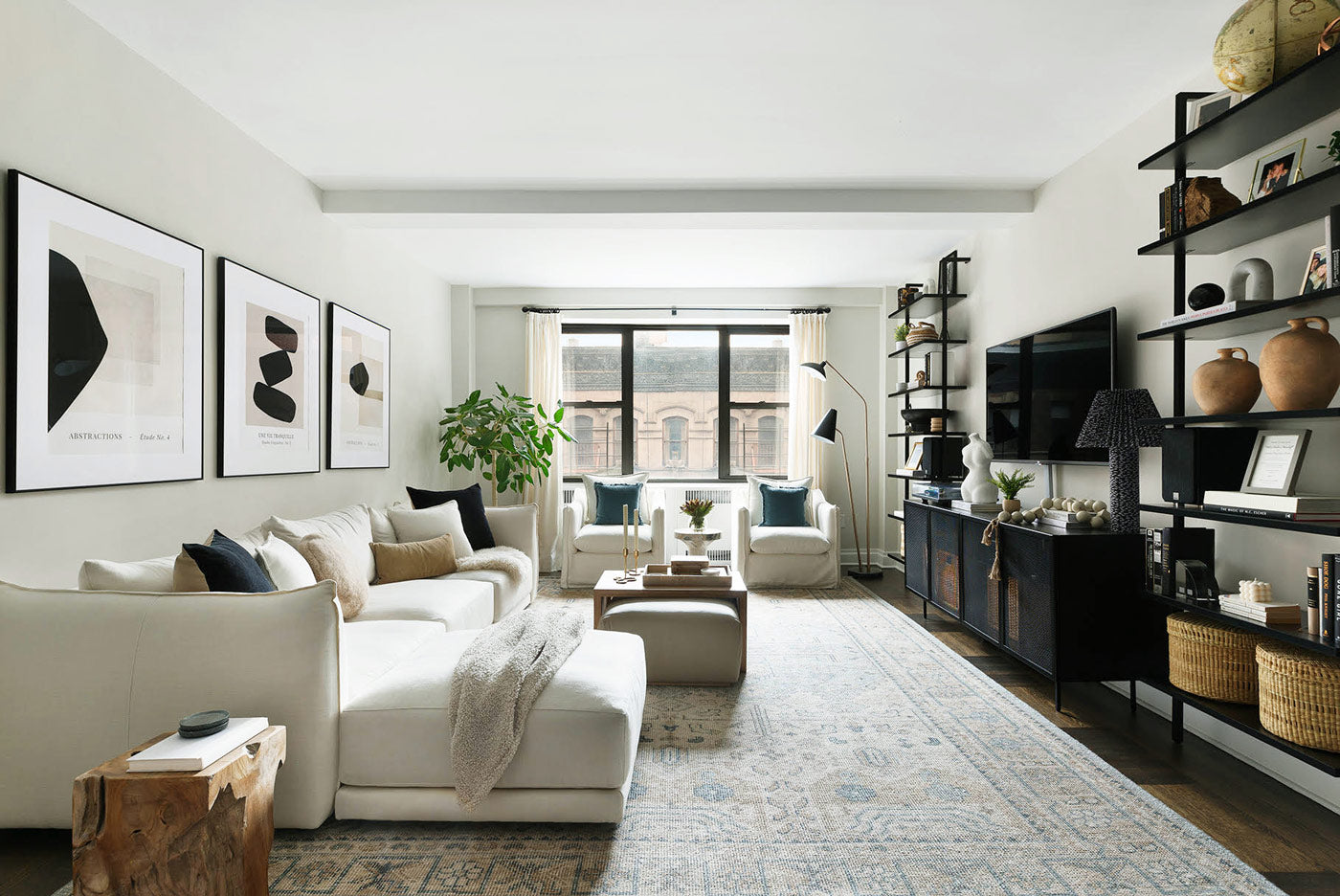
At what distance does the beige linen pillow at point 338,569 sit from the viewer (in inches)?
122

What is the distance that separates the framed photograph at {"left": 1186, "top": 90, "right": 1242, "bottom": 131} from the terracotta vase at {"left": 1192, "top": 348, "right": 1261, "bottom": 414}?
771 millimetres

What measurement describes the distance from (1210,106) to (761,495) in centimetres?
422

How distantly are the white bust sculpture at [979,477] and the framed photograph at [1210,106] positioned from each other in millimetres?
1917

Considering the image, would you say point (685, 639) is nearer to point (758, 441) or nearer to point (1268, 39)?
point (1268, 39)

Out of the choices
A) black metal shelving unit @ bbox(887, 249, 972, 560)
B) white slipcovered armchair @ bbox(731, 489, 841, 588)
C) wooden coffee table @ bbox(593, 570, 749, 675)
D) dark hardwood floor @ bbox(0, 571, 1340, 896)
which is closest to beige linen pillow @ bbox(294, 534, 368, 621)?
wooden coffee table @ bbox(593, 570, 749, 675)

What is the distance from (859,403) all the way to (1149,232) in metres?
3.72

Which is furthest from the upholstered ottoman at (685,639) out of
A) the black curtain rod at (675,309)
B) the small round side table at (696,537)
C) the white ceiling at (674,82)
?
the black curtain rod at (675,309)

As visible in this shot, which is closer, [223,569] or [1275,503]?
[1275,503]

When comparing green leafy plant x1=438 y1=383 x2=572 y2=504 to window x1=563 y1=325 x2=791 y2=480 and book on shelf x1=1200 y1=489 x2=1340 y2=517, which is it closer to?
window x1=563 y1=325 x2=791 y2=480

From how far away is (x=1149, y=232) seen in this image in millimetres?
3199

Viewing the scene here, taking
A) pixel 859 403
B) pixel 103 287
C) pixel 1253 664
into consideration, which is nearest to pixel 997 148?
pixel 1253 664

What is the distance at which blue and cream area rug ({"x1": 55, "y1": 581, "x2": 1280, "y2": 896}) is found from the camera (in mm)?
1895

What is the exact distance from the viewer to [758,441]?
7.05m

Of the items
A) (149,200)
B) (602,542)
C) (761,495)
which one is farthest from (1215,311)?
(602,542)
